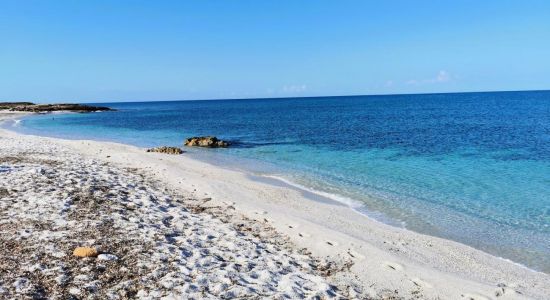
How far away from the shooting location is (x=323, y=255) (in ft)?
28.8

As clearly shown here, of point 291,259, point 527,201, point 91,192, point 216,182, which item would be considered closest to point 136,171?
point 216,182

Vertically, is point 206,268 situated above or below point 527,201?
above

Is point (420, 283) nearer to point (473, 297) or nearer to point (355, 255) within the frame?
point (473, 297)

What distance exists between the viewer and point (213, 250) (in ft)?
27.0

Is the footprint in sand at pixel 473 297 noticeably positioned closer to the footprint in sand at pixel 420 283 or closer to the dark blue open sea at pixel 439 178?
the footprint in sand at pixel 420 283

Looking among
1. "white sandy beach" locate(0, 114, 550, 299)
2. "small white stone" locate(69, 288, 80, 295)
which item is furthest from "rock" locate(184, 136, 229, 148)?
"small white stone" locate(69, 288, 80, 295)

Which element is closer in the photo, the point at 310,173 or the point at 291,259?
the point at 291,259

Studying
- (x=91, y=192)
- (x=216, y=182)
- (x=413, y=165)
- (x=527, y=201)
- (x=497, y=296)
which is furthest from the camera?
(x=413, y=165)

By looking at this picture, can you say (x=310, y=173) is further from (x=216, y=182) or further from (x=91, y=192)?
(x=91, y=192)

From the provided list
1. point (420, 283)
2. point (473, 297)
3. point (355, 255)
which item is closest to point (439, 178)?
point (355, 255)

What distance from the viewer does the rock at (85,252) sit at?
7305mm

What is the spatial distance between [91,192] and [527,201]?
573 inches

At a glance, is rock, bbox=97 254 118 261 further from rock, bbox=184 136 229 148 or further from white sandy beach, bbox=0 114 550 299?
rock, bbox=184 136 229 148

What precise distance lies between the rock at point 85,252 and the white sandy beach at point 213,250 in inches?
5.2
